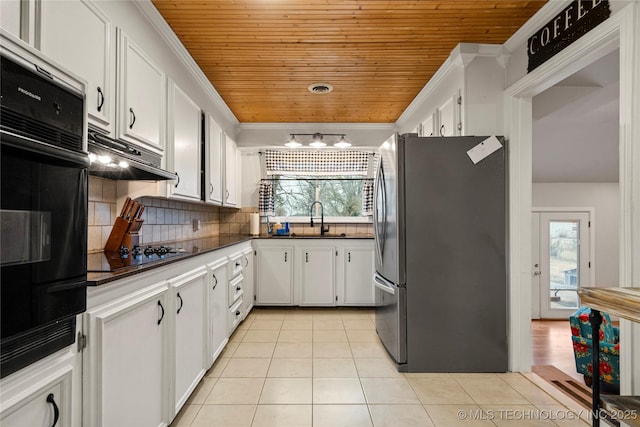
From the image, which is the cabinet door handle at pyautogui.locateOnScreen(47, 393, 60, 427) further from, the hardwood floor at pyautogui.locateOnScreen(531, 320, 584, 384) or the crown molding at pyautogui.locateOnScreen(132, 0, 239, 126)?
the hardwood floor at pyautogui.locateOnScreen(531, 320, 584, 384)

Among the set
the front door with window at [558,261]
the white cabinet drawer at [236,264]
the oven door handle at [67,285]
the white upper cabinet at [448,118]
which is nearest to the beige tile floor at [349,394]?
the white cabinet drawer at [236,264]

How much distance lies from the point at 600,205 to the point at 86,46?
605 cm

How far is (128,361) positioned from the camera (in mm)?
1322

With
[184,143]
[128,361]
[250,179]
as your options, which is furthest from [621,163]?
[250,179]

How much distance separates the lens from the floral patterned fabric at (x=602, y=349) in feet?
8.76

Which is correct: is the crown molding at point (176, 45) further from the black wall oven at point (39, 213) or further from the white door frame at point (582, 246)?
the white door frame at point (582, 246)

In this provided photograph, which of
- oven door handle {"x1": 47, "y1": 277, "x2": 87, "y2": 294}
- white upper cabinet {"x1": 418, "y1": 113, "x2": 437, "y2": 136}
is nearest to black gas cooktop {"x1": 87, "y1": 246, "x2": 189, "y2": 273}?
oven door handle {"x1": 47, "y1": 277, "x2": 87, "y2": 294}

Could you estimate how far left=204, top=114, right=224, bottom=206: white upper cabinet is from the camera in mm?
3140

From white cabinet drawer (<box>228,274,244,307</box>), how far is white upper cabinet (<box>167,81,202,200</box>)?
31.9 inches

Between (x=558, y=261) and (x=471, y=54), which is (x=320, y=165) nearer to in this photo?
(x=471, y=54)

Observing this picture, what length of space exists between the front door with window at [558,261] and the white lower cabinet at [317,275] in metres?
3.01

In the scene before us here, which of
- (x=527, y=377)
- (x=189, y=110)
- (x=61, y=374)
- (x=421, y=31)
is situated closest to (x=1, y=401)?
(x=61, y=374)

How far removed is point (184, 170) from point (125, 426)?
5.73ft

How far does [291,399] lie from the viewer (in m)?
2.09
